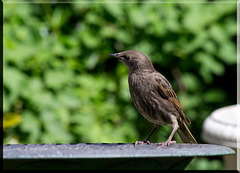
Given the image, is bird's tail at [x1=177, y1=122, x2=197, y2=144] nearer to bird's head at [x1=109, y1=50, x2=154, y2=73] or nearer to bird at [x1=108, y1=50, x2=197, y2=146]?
bird at [x1=108, y1=50, x2=197, y2=146]

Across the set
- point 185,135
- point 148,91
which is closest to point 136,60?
point 148,91

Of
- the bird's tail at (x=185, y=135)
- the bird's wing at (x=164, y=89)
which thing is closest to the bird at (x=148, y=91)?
the bird's wing at (x=164, y=89)

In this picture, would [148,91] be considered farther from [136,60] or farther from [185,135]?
[185,135]

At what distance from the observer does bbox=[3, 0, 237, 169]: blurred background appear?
5.53m

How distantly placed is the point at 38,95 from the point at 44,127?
0.40 meters

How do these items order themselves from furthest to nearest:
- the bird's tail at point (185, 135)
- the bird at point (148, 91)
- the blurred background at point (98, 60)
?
the blurred background at point (98, 60) → the bird's tail at point (185, 135) → the bird at point (148, 91)

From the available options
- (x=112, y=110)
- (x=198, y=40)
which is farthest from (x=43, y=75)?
(x=198, y=40)

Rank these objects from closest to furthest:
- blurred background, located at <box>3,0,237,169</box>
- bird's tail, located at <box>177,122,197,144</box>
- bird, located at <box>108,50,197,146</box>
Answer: bird, located at <box>108,50,197,146</box>, bird's tail, located at <box>177,122,197,144</box>, blurred background, located at <box>3,0,237,169</box>

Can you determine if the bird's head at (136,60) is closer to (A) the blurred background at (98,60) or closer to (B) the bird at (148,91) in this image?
(B) the bird at (148,91)

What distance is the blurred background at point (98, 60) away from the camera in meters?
5.53

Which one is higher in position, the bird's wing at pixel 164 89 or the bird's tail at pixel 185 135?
the bird's wing at pixel 164 89

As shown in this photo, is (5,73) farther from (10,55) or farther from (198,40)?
(198,40)

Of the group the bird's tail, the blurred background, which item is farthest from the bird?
the blurred background

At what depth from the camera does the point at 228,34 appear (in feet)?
20.9
